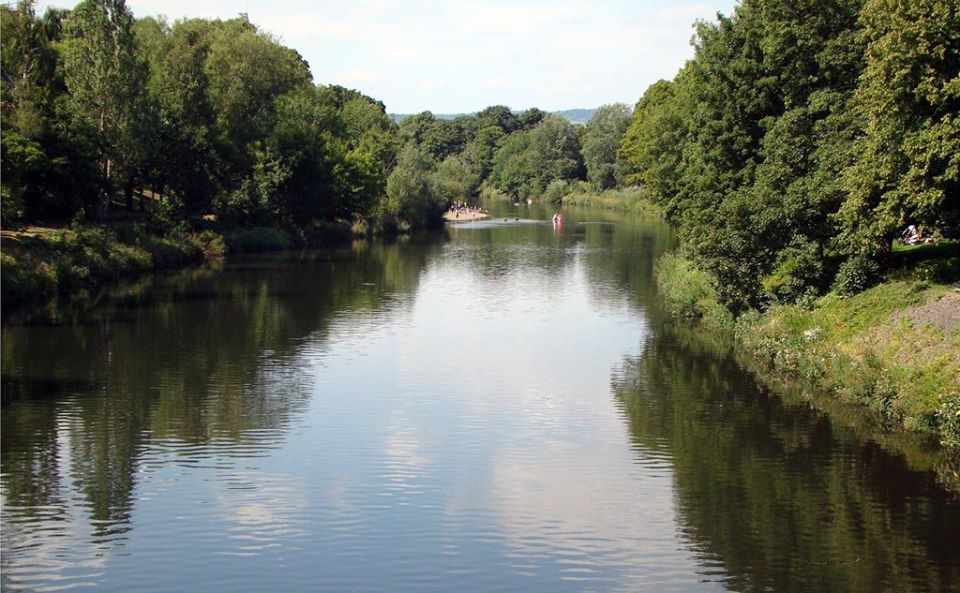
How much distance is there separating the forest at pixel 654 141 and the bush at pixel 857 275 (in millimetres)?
63

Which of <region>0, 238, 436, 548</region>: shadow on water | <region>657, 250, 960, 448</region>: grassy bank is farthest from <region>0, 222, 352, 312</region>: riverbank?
<region>657, 250, 960, 448</region>: grassy bank

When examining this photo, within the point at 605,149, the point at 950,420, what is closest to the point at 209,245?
the point at 950,420

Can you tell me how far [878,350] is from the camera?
28078mm

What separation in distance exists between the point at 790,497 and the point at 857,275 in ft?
43.7

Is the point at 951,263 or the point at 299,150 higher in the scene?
the point at 299,150

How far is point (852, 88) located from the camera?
1467 inches

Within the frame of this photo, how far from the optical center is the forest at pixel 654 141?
2930 centimetres

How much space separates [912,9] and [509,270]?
121 feet

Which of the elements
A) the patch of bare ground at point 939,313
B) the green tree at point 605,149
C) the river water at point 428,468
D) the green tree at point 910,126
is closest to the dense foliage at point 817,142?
the green tree at point 910,126

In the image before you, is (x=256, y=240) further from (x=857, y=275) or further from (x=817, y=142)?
(x=857, y=275)

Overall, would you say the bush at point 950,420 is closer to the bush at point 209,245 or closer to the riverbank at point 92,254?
the riverbank at point 92,254

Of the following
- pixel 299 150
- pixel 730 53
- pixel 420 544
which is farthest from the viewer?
pixel 299 150

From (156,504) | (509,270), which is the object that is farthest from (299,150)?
(156,504)

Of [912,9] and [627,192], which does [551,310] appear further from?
[627,192]
